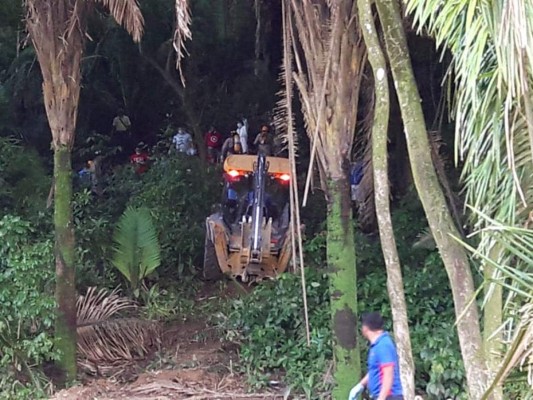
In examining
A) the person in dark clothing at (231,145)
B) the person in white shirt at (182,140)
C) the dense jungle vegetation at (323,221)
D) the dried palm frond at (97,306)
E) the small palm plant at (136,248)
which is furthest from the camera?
the person in white shirt at (182,140)

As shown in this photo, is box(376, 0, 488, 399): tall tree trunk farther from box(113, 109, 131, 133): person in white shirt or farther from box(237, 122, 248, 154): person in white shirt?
box(113, 109, 131, 133): person in white shirt

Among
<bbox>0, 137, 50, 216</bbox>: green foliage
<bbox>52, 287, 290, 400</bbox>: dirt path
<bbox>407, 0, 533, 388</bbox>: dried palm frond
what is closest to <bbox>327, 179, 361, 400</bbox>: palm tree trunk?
<bbox>52, 287, 290, 400</bbox>: dirt path

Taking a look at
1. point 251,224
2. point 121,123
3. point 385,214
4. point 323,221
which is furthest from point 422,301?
point 121,123

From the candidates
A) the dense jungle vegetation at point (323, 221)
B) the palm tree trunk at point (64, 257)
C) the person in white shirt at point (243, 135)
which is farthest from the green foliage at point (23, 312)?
the person in white shirt at point (243, 135)

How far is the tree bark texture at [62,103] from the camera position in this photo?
8461 millimetres

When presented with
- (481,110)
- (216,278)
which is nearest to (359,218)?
(216,278)

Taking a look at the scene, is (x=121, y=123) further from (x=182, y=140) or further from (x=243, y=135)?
(x=243, y=135)

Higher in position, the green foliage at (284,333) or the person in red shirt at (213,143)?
the person in red shirt at (213,143)

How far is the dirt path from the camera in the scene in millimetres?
8570

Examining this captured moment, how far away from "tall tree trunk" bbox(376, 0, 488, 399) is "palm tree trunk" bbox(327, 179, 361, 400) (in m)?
1.56

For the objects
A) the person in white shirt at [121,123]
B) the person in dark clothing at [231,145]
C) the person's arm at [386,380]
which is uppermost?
the person in white shirt at [121,123]

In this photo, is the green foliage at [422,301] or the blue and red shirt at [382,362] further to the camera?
the green foliage at [422,301]

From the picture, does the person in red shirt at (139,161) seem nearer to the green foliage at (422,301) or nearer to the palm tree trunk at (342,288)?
the green foliage at (422,301)

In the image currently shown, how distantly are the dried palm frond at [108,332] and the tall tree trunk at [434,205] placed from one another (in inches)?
202
